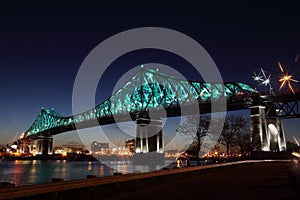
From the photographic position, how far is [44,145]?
168 meters

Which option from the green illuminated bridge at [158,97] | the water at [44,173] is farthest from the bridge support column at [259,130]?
the water at [44,173]

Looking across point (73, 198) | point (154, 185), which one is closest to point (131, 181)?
point (154, 185)

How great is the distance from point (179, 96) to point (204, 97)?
977 cm

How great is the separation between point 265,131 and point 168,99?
3548 centimetres

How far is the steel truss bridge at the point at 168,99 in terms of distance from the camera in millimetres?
76225

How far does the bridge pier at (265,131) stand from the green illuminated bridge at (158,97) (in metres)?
3.93

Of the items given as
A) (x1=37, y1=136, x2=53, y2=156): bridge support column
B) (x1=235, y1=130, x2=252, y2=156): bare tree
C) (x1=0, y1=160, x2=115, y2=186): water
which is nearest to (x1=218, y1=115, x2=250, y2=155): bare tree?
(x1=235, y1=130, x2=252, y2=156): bare tree

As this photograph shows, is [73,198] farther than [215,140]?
No

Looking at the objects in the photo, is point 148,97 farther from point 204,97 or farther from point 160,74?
point 204,97

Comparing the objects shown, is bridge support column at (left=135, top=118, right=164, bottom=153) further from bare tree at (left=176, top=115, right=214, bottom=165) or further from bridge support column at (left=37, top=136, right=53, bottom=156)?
bridge support column at (left=37, top=136, right=53, bottom=156)

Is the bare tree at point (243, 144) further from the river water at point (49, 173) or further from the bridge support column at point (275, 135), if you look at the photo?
the river water at point (49, 173)

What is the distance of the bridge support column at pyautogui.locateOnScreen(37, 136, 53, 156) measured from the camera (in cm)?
16531

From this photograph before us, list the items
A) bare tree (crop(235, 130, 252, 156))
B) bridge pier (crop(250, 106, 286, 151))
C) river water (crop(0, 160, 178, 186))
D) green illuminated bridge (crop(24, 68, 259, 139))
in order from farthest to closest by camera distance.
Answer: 1. green illuminated bridge (crop(24, 68, 259, 139))
2. bridge pier (crop(250, 106, 286, 151))
3. bare tree (crop(235, 130, 252, 156))
4. river water (crop(0, 160, 178, 186))

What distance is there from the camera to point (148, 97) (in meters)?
108
